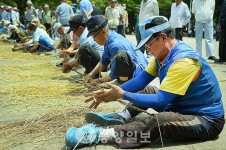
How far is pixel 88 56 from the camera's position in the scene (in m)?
6.02

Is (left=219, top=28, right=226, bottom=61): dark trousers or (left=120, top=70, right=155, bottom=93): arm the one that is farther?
(left=219, top=28, right=226, bottom=61): dark trousers

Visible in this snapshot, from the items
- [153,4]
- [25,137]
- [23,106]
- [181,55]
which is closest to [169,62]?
[181,55]

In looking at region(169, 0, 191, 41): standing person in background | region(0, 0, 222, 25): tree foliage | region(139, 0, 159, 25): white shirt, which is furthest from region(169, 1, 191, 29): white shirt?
region(0, 0, 222, 25): tree foliage

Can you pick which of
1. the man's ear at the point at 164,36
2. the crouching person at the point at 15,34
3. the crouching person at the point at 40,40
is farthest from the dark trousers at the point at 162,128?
the crouching person at the point at 15,34

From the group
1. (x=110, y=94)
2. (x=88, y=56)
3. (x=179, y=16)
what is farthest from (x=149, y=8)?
(x=110, y=94)

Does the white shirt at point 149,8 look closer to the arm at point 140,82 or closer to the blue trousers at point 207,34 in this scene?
the blue trousers at point 207,34

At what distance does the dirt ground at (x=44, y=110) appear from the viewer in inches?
127

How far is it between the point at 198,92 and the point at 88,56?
3.33 meters

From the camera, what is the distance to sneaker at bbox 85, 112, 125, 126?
3.39m

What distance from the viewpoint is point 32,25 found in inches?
Result: 439

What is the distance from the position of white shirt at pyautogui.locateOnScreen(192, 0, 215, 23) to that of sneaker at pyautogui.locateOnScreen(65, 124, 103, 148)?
5986 millimetres

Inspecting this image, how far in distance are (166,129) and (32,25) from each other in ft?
29.4

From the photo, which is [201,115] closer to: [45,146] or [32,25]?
[45,146]

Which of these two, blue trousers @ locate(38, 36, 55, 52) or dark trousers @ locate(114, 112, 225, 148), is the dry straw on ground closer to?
dark trousers @ locate(114, 112, 225, 148)
